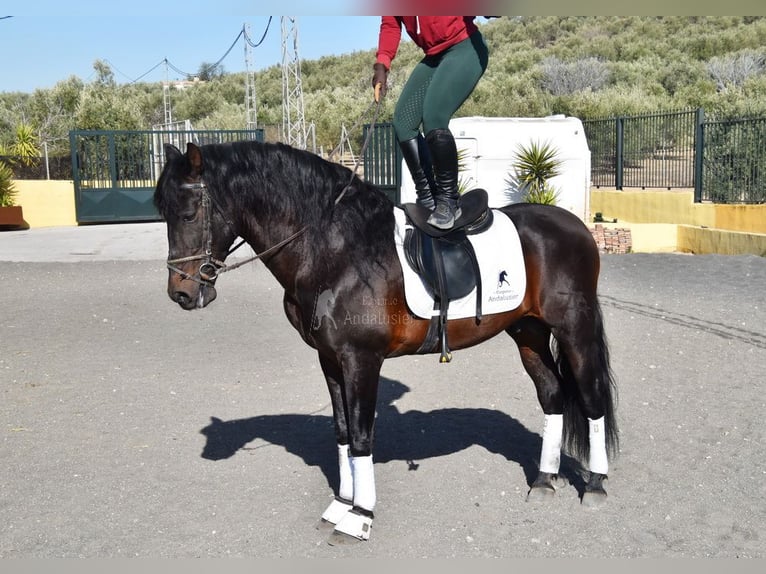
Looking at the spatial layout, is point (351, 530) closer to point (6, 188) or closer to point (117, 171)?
point (6, 188)

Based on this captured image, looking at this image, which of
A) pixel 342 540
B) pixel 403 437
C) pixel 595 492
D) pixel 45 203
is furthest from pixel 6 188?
pixel 595 492

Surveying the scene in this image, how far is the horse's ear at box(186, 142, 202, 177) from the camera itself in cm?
384

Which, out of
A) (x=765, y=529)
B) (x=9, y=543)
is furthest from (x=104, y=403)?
(x=765, y=529)

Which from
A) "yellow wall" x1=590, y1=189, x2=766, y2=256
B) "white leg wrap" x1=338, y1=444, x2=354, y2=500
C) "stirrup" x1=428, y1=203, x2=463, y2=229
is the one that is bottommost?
"white leg wrap" x1=338, y1=444, x2=354, y2=500

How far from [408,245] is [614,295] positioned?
7.80 metres

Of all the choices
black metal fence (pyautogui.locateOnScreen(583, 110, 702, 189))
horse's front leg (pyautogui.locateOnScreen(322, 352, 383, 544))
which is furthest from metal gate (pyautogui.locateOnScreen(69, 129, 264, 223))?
horse's front leg (pyautogui.locateOnScreen(322, 352, 383, 544))

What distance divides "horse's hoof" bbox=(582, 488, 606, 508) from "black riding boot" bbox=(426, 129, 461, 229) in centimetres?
175

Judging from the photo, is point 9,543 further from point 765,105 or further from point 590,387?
point 765,105

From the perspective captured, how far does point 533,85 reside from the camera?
1757 inches

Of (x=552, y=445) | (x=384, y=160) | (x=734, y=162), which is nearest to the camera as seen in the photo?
(x=552, y=445)

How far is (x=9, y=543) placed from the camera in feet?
13.6

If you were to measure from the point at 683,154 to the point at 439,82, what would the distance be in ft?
55.0

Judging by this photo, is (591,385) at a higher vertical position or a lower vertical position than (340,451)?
higher

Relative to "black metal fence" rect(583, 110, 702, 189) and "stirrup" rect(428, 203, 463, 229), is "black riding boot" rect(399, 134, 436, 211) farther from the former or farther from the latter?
"black metal fence" rect(583, 110, 702, 189)
